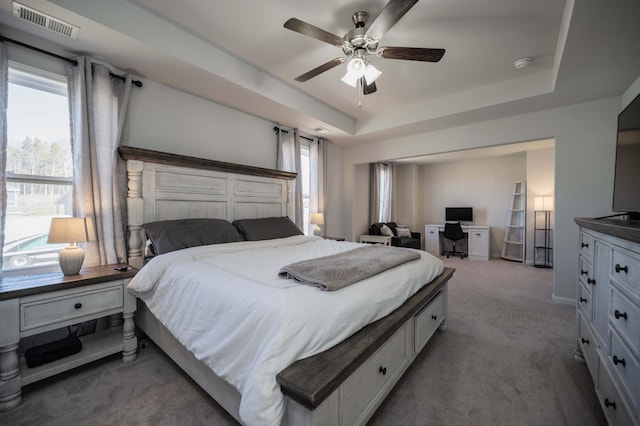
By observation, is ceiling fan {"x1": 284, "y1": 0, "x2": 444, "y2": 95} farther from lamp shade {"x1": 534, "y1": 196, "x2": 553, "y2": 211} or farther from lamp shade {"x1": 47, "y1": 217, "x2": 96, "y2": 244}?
lamp shade {"x1": 534, "y1": 196, "x2": 553, "y2": 211}

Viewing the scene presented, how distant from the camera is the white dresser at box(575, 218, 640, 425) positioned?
3.28ft

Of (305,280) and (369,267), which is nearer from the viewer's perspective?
(305,280)

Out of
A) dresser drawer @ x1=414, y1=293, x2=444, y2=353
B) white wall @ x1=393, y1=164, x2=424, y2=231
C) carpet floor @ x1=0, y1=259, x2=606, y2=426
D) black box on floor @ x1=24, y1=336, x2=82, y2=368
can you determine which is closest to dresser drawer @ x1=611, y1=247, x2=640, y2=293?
carpet floor @ x1=0, y1=259, x2=606, y2=426

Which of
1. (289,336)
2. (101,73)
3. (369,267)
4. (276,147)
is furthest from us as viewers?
(276,147)

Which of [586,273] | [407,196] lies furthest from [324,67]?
[407,196]

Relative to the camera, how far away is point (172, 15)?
7.03 ft

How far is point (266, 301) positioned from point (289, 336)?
206 mm

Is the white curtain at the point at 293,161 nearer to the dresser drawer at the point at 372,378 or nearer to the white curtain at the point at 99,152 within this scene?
the white curtain at the point at 99,152

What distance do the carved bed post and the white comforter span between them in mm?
570

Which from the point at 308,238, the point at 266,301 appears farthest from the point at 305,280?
the point at 308,238

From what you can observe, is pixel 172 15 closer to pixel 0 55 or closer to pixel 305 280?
pixel 0 55

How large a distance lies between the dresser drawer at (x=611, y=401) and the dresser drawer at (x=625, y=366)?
0.06 metres

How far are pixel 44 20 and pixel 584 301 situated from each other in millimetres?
4182

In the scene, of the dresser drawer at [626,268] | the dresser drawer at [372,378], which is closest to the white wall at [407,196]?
the dresser drawer at [372,378]
